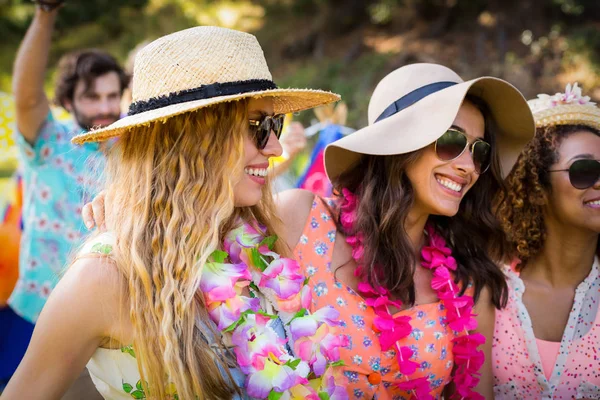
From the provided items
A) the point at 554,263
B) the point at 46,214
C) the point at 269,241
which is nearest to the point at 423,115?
the point at 269,241

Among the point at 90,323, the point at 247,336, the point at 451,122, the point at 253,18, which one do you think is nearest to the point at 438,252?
the point at 451,122

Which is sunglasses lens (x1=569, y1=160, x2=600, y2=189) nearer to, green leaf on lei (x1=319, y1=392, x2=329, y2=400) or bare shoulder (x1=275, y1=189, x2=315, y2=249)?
bare shoulder (x1=275, y1=189, x2=315, y2=249)

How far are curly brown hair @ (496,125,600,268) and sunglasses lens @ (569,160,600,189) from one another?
0.34 feet

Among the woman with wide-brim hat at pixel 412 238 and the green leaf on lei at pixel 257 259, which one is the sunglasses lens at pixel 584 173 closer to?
→ the woman with wide-brim hat at pixel 412 238

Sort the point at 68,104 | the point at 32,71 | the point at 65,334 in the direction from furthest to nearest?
the point at 68,104 < the point at 32,71 < the point at 65,334

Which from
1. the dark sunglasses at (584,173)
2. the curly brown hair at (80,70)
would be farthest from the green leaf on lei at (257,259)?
the curly brown hair at (80,70)

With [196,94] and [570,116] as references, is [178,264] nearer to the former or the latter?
[196,94]

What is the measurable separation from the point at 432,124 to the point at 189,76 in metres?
0.89

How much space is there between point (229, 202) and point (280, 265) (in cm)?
31

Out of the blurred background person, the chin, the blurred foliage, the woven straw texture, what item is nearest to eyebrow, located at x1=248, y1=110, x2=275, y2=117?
the chin

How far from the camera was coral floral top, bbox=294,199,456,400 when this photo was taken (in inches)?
81.4

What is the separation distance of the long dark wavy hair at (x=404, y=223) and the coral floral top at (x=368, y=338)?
0.10 metres

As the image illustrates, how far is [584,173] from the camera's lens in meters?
2.21

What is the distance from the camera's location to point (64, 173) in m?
3.22
